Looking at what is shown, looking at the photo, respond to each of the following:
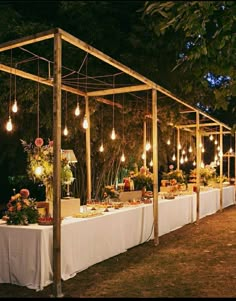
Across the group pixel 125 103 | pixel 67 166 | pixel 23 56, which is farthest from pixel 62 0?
pixel 67 166

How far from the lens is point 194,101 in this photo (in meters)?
12.1

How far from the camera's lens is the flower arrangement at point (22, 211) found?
4684 millimetres

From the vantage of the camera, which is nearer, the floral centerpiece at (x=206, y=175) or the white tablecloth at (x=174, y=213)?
the white tablecloth at (x=174, y=213)

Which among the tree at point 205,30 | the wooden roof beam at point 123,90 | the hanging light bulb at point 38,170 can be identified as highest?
the wooden roof beam at point 123,90

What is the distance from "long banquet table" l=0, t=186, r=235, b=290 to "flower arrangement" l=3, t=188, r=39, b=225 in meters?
0.10

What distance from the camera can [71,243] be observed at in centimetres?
484

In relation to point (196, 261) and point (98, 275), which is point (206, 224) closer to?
point (196, 261)

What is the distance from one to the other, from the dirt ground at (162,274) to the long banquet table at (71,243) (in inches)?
4.5

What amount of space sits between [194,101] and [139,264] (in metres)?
7.32

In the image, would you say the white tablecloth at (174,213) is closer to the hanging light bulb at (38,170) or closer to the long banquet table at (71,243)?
the long banquet table at (71,243)

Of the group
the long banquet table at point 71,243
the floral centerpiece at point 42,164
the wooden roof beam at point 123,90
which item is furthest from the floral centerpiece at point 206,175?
the floral centerpiece at point 42,164

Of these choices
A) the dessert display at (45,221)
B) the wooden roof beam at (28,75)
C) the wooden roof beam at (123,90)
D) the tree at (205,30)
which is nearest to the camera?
the tree at (205,30)

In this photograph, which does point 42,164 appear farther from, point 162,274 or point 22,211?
point 162,274

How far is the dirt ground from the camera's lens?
4.39 meters
